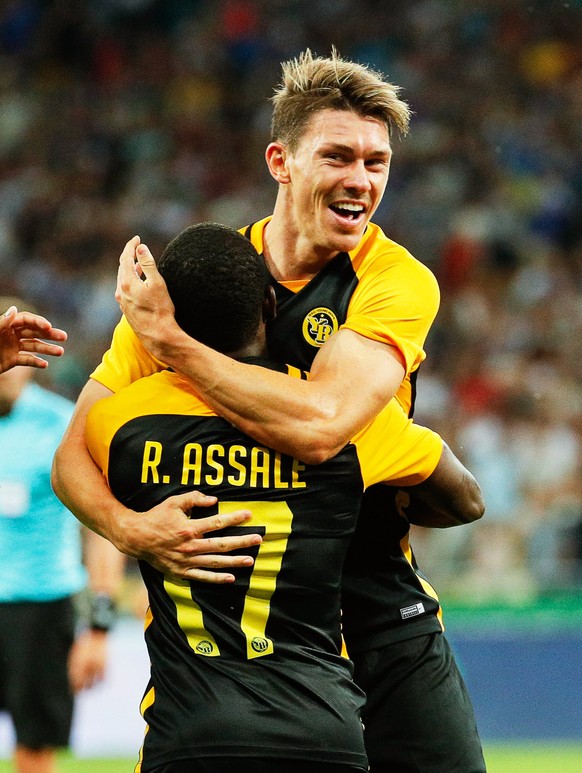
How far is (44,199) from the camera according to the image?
→ 13820mm

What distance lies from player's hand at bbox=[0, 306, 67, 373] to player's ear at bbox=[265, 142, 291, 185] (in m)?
0.84

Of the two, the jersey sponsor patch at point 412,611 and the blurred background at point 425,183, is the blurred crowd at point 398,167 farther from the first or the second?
the jersey sponsor patch at point 412,611

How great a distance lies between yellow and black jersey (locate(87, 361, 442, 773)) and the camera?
2.85 metres

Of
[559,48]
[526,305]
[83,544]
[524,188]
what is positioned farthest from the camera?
[559,48]

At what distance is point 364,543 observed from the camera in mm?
3906

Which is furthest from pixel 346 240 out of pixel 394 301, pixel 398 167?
pixel 398 167

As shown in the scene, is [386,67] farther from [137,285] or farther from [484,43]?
[137,285]

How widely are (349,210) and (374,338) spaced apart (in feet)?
1.76

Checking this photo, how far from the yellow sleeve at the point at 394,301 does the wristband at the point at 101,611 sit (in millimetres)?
2982

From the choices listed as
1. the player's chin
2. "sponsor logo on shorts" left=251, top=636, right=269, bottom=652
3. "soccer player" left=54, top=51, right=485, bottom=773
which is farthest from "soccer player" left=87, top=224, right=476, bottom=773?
the player's chin

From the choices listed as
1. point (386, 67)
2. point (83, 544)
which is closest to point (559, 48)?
point (386, 67)

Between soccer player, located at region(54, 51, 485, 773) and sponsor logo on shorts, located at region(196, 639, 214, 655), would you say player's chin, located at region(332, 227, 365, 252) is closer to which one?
soccer player, located at region(54, 51, 485, 773)

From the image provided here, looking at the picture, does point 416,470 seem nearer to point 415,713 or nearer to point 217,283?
point 217,283

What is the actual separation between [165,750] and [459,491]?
46.4 inches
